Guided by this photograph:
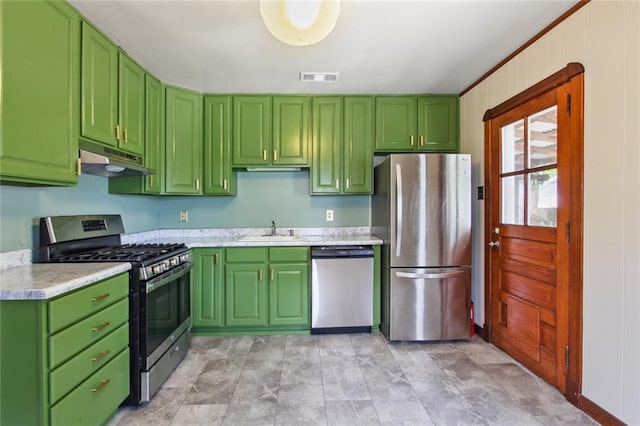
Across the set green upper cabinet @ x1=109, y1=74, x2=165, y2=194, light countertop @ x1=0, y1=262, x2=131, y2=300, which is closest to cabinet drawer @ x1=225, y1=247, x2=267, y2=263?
green upper cabinet @ x1=109, y1=74, x2=165, y2=194

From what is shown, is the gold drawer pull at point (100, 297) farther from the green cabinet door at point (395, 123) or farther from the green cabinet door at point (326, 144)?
the green cabinet door at point (395, 123)

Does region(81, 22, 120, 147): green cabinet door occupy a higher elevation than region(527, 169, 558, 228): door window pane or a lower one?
higher

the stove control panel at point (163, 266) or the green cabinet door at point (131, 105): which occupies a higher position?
the green cabinet door at point (131, 105)

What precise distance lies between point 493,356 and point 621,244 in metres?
1.36

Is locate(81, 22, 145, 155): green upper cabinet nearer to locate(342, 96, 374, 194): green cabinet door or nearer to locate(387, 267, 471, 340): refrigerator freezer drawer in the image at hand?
locate(342, 96, 374, 194): green cabinet door

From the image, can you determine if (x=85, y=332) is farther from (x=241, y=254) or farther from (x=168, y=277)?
(x=241, y=254)

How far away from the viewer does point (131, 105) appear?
230cm

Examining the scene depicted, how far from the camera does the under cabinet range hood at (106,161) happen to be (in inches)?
69.4

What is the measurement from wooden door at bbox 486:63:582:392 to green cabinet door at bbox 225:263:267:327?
2117 millimetres

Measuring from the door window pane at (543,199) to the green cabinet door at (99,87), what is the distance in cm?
301

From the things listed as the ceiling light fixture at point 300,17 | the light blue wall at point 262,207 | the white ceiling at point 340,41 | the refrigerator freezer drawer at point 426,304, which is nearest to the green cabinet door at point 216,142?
the white ceiling at point 340,41

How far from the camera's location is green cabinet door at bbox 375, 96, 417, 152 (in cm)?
311

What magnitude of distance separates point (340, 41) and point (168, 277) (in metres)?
2.06

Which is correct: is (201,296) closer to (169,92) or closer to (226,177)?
(226,177)
